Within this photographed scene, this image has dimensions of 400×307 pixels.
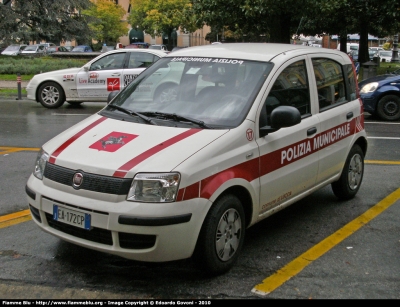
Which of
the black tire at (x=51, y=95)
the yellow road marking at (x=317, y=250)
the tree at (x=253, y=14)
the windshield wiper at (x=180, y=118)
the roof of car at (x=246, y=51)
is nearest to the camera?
the yellow road marking at (x=317, y=250)

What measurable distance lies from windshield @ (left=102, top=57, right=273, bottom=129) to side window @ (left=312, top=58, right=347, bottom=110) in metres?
0.91

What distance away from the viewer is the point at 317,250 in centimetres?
505

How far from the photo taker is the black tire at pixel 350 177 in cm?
635

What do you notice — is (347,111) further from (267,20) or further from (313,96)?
(267,20)

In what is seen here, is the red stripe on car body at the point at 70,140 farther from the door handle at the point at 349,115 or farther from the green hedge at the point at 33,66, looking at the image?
the green hedge at the point at 33,66

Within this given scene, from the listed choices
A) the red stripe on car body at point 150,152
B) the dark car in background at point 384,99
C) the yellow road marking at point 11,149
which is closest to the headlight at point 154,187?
the red stripe on car body at point 150,152

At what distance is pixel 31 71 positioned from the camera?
2419 centimetres

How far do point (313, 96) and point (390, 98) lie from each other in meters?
8.79

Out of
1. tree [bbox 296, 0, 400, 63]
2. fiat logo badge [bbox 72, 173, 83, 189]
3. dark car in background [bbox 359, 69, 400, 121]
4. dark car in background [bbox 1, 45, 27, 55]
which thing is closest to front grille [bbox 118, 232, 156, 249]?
fiat logo badge [bbox 72, 173, 83, 189]

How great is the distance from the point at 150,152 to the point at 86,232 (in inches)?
29.6

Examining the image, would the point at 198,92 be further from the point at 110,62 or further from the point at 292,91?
the point at 110,62

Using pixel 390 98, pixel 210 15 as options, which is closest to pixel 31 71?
pixel 210 15

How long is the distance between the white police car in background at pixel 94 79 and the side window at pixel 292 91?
379 inches

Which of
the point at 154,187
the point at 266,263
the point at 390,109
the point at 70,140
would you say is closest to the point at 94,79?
the point at 390,109
